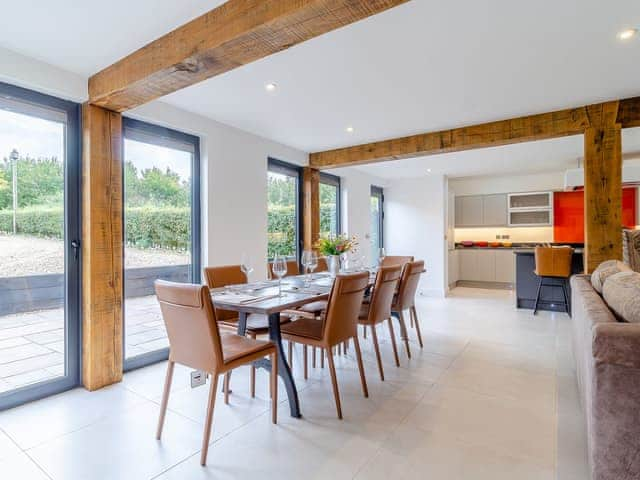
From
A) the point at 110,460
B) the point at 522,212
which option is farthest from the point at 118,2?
the point at 522,212

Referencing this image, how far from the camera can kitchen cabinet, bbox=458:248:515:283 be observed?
741 centimetres

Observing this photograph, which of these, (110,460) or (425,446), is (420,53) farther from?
(110,460)

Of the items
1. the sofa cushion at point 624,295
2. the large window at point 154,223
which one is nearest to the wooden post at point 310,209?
the large window at point 154,223

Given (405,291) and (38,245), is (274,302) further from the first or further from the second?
(38,245)

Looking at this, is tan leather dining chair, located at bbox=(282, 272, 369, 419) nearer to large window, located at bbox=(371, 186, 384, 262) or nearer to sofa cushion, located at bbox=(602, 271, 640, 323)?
sofa cushion, located at bbox=(602, 271, 640, 323)

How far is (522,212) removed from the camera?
7406 millimetres

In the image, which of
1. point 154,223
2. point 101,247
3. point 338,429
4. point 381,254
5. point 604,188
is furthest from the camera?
point 381,254

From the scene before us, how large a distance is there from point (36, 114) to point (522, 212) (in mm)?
7929

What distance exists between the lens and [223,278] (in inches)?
123

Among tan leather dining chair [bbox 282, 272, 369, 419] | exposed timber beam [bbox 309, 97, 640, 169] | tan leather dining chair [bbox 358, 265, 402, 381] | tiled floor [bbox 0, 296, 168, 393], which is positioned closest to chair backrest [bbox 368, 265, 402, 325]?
tan leather dining chair [bbox 358, 265, 402, 381]

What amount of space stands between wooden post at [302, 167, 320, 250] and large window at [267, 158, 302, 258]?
0.31 ft

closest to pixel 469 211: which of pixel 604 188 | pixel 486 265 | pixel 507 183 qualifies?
pixel 507 183

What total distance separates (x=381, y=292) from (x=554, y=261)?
3.42 meters

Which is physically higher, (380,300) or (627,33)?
(627,33)
